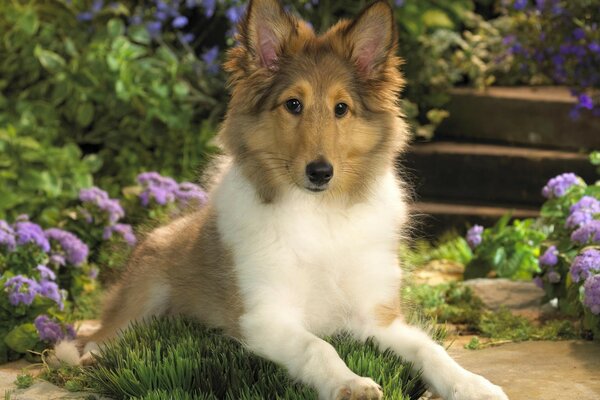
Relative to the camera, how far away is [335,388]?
3.46m

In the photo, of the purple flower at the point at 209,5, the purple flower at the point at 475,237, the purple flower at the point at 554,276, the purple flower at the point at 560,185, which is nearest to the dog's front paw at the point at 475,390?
the purple flower at the point at 554,276

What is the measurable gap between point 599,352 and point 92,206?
11.3ft

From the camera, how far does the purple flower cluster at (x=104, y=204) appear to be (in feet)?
20.6

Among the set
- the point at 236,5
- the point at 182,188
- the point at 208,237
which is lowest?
the point at 182,188

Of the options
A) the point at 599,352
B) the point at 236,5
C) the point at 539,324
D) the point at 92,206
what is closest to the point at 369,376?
the point at 599,352

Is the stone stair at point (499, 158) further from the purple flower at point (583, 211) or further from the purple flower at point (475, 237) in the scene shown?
the purple flower at point (583, 211)

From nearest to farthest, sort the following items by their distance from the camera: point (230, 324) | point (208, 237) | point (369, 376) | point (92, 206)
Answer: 1. point (369, 376)
2. point (230, 324)
3. point (208, 237)
4. point (92, 206)

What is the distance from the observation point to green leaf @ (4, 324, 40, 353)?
15.8ft

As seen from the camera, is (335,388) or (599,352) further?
(599,352)

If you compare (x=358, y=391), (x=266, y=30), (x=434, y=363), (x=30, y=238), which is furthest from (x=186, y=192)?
(x=358, y=391)

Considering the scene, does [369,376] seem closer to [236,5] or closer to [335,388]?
[335,388]

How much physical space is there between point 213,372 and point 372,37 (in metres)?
1.56

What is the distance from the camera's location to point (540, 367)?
14.1 ft

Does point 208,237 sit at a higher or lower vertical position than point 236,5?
lower
